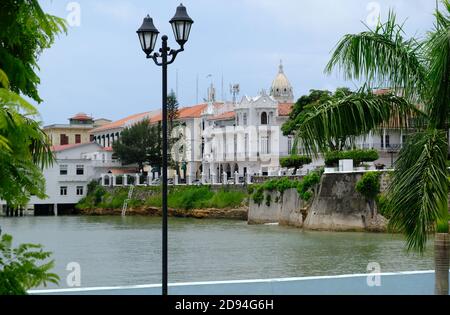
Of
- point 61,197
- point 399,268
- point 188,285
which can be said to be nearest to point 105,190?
point 61,197

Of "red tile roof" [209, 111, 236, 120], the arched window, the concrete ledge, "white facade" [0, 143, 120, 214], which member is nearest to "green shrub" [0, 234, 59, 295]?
the concrete ledge

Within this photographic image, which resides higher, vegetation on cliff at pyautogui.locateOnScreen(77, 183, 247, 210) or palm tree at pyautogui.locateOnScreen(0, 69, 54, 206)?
palm tree at pyautogui.locateOnScreen(0, 69, 54, 206)

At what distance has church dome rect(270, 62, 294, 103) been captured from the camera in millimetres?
109969

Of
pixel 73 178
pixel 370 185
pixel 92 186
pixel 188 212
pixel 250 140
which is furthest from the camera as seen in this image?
pixel 73 178

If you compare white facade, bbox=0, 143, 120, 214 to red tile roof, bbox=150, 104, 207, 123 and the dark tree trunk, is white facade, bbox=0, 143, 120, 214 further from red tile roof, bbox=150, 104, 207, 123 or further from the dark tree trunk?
the dark tree trunk

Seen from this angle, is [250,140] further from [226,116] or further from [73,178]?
[73,178]

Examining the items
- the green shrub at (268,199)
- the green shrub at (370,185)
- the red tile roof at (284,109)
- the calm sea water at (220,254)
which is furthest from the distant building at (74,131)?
the green shrub at (370,185)

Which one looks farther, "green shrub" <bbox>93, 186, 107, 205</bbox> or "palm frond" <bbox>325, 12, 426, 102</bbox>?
"green shrub" <bbox>93, 186, 107, 205</bbox>

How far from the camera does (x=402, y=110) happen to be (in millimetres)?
11328

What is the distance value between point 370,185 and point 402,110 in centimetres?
3390

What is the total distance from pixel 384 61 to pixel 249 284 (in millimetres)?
4351

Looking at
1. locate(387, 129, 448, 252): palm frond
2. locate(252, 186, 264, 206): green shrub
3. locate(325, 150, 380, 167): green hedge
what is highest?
locate(325, 150, 380, 167): green hedge

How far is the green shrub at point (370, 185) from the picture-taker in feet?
146

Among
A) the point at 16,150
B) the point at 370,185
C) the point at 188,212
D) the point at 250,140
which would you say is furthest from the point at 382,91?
the point at 250,140
